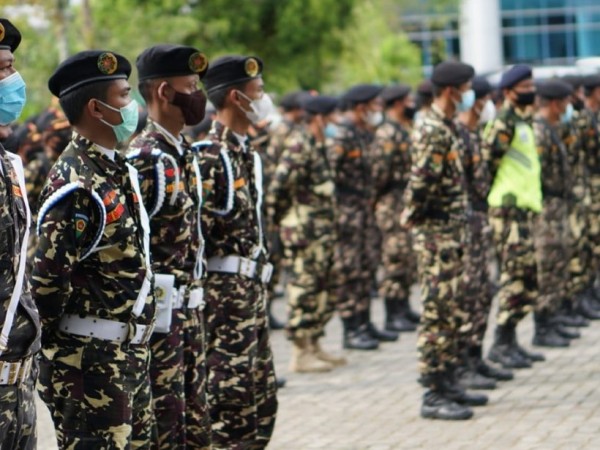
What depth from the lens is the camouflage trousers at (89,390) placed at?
5883 mm

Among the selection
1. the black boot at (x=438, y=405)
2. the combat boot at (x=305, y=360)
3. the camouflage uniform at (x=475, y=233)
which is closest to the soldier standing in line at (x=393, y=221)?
the combat boot at (x=305, y=360)

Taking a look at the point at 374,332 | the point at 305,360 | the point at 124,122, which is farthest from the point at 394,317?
the point at 124,122

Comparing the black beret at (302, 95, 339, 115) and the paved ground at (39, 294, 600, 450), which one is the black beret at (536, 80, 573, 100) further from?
the paved ground at (39, 294, 600, 450)

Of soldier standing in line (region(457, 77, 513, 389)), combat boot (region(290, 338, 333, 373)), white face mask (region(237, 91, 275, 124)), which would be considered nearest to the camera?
white face mask (region(237, 91, 275, 124))

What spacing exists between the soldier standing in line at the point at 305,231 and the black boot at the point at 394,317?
88.5 inches

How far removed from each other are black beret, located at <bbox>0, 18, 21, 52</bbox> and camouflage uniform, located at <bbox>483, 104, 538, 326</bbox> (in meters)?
6.33

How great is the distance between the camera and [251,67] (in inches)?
321

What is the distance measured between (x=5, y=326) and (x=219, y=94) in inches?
129

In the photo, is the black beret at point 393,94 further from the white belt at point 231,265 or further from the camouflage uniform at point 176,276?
the camouflage uniform at point 176,276

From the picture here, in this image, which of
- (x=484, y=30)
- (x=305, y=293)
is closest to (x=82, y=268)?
(x=305, y=293)

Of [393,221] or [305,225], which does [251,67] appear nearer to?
[305,225]

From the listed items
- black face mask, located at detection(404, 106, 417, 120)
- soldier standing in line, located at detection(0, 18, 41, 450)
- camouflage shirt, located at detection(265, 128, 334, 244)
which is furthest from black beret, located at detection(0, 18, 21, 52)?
black face mask, located at detection(404, 106, 417, 120)

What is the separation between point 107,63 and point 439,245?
160 inches

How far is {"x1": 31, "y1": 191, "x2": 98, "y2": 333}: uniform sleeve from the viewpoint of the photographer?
19.0 ft
